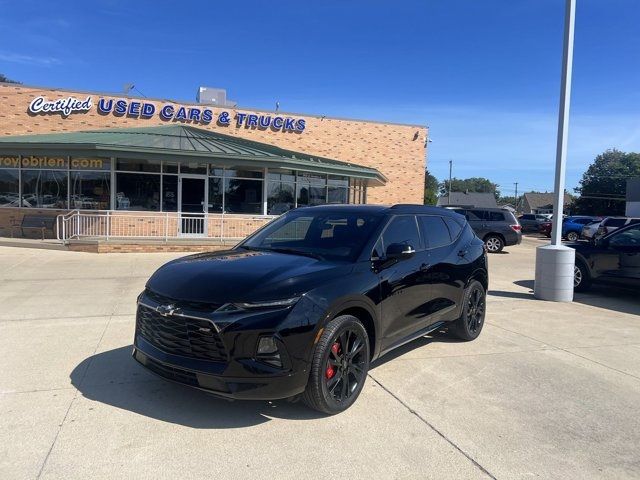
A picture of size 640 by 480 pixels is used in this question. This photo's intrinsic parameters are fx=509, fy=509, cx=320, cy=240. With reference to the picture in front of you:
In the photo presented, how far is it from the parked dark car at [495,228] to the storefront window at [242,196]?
758 centimetres

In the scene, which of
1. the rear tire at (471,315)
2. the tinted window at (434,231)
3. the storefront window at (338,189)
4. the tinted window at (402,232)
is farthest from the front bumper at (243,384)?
the storefront window at (338,189)

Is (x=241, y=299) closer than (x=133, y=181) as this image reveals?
Yes

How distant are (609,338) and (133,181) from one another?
16.5m

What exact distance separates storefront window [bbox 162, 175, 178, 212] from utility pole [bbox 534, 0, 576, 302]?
13837 millimetres

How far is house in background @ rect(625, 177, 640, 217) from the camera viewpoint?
6133 centimetres

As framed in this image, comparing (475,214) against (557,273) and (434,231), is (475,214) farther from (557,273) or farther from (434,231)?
(434,231)

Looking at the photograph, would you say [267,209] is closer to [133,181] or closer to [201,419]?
[133,181]

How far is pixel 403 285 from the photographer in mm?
4770

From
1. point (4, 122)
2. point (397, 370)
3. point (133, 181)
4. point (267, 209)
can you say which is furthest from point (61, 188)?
point (397, 370)

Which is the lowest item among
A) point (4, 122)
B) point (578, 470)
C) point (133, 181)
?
point (578, 470)

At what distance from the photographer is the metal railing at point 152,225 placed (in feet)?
52.1

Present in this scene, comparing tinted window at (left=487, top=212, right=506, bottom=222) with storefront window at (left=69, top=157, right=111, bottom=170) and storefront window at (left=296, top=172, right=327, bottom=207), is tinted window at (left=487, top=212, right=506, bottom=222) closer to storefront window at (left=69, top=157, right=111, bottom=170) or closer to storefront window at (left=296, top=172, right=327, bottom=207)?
storefront window at (left=296, top=172, right=327, bottom=207)

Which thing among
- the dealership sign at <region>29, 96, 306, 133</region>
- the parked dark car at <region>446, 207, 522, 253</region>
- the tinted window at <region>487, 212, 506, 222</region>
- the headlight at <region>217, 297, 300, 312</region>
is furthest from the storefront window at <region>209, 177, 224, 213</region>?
the headlight at <region>217, 297, 300, 312</region>

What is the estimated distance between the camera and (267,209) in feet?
67.5
